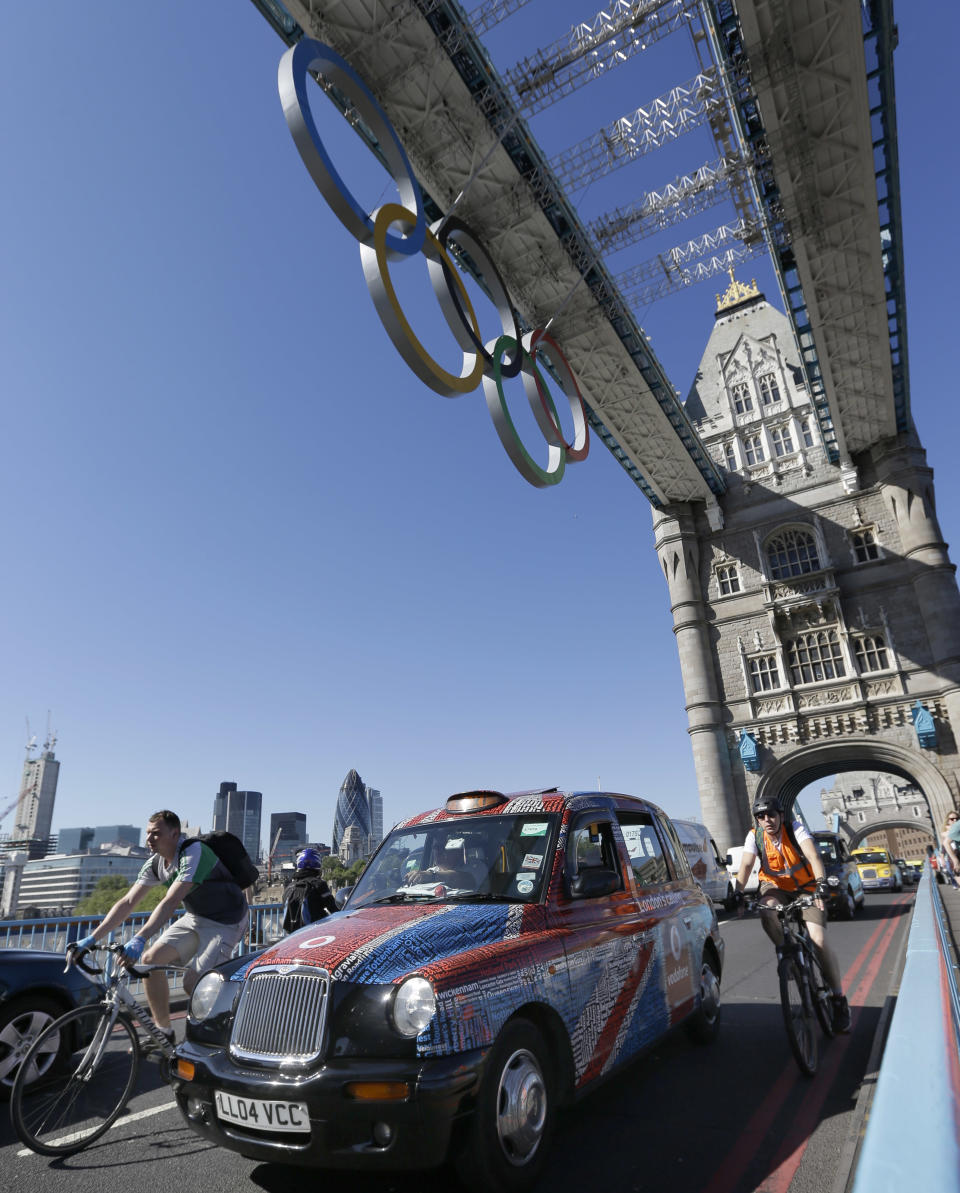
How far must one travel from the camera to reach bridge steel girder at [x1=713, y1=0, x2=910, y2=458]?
17094mm

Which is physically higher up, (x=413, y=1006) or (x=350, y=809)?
(x=350, y=809)

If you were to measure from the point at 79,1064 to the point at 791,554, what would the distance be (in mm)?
34976

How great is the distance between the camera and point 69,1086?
4.50 metres

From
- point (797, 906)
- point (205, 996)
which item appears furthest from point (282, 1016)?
point (797, 906)

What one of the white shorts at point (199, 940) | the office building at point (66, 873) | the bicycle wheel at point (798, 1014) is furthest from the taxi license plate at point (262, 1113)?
the office building at point (66, 873)

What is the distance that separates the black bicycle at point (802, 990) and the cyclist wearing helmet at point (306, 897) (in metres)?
4.43

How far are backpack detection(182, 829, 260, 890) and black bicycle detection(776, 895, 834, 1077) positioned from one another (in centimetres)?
405

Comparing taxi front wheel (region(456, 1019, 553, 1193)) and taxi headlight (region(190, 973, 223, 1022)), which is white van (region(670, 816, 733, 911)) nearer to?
taxi front wheel (region(456, 1019, 553, 1193))

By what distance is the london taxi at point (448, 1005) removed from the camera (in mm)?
3086

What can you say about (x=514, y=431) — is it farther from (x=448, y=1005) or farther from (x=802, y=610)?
(x=802, y=610)

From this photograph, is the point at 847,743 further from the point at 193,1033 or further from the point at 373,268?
the point at 193,1033

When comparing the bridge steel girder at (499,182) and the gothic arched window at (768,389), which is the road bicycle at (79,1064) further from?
the gothic arched window at (768,389)

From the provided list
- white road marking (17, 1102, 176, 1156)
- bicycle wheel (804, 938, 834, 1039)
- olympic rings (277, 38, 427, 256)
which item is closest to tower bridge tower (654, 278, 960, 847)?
olympic rings (277, 38, 427, 256)

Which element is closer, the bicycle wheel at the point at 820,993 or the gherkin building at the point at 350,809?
the bicycle wheel at the point at 820,993
